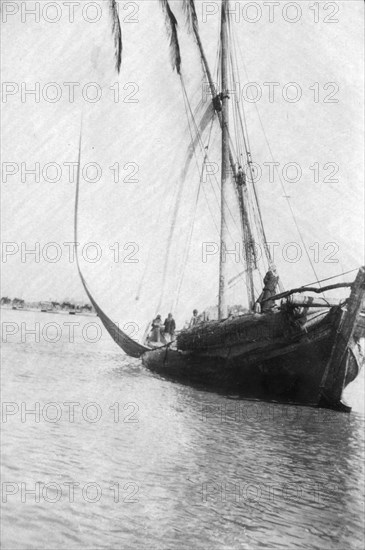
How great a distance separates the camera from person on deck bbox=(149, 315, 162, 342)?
1529 centimetres

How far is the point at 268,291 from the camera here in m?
10.0

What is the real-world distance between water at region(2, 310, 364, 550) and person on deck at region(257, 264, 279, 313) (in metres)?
2.08

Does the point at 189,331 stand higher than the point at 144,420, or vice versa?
the point at 189,331

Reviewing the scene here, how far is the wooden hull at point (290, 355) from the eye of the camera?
9062 millimetres

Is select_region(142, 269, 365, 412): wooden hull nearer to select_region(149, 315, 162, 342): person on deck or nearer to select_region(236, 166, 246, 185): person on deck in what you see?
select_region(149, 315, 162, 342): person on deck

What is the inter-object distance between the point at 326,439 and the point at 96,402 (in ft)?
11.0

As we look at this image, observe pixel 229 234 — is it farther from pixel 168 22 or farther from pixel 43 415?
pixel 43 415

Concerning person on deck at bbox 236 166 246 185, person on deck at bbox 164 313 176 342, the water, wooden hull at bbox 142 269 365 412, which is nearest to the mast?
person on deck at bbox 236 166 246 185

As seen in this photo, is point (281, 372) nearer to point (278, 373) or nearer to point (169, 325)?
point (278, 373)

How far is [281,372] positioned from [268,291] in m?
1.54

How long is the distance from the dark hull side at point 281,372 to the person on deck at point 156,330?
15.4 feet

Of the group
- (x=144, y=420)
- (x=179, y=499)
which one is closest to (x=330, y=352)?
(x=144, y=420)

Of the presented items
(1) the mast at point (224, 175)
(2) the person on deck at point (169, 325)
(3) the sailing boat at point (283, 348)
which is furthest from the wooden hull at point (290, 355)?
(2) the person on deck at point (169, 325)

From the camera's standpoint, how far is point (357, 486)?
4.82 meters
